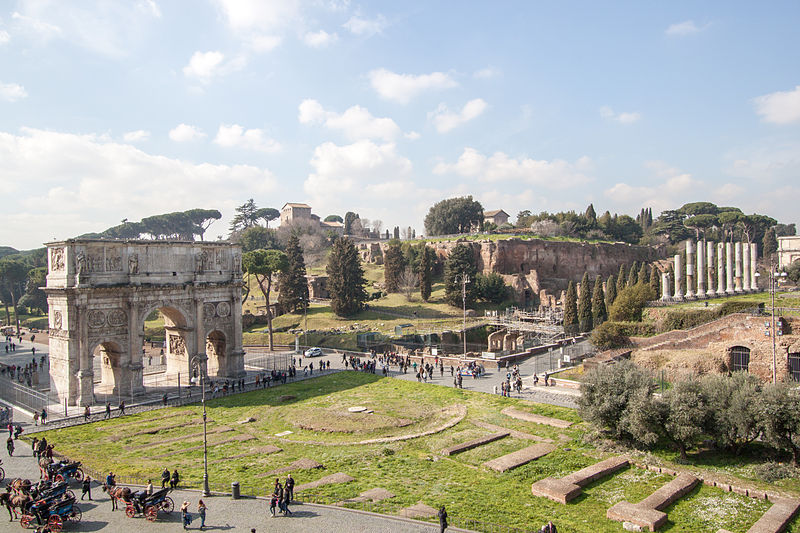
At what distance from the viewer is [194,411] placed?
27.2 m

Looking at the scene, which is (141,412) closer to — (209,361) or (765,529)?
(209,361)

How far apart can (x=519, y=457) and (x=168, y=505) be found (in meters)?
11.6

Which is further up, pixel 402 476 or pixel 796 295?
pixel 796 295

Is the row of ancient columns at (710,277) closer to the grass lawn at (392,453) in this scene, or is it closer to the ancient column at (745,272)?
the ancient column at (745,272)

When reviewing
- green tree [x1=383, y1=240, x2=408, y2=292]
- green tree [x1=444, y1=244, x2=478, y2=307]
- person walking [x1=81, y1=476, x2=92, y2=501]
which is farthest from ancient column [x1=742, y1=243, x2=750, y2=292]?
person walking [x1=81, y1=476, x2=92, y2=501]

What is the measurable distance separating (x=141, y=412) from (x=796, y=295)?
4845cm

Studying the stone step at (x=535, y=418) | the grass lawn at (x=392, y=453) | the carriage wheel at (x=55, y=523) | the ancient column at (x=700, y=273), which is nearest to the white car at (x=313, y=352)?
the grass lawn at (x=392, y=453)

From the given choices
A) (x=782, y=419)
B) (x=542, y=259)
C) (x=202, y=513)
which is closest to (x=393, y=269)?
(x=542, y=259)

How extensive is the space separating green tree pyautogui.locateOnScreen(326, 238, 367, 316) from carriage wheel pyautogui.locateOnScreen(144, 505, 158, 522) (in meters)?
40.9

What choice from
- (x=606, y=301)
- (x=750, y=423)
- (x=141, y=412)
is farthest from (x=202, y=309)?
(x=606, y=301)

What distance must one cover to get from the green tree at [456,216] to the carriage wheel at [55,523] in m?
79.0

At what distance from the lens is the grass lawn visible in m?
15.4

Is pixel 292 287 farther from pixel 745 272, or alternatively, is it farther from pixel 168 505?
pixel 745 272

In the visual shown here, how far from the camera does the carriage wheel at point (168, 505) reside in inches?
595
